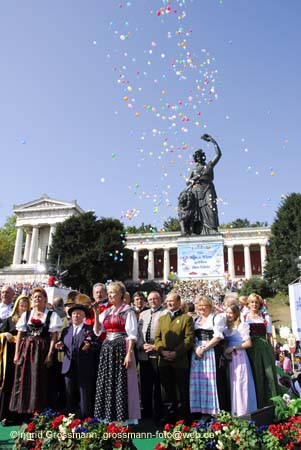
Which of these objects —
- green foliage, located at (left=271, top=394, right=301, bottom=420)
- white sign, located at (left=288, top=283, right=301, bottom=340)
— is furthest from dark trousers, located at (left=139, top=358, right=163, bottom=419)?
white sign, located at (left=288, top=283, right=301, bottom=340)

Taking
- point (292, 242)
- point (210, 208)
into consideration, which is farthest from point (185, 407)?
point (292, 242)

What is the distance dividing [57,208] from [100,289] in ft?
218

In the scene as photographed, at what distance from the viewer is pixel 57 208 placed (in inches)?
2761

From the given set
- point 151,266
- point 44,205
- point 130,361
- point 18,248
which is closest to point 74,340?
point 130,361

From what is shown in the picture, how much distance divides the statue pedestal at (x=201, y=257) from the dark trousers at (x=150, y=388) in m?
16.2

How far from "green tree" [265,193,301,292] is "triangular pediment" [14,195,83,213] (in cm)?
4240

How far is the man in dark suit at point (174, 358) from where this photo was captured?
536 cm

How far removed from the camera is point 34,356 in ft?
17.9

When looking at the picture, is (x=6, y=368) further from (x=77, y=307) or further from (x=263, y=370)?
(x=263, y=370)

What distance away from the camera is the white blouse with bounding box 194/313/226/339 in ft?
17.8

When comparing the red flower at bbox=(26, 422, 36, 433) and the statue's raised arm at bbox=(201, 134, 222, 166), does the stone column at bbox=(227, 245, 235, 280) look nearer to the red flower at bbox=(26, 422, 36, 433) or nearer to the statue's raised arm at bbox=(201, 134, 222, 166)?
the statue's raised arm at bbox=(201, 134, 222, 166)

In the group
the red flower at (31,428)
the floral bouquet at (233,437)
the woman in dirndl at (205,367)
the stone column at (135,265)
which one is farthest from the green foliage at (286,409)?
the stone column at (135,265)

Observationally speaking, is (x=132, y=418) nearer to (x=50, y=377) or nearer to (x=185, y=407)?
(x=185, y=407)

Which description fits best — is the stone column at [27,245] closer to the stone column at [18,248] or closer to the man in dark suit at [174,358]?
the stone column at [18,248]
